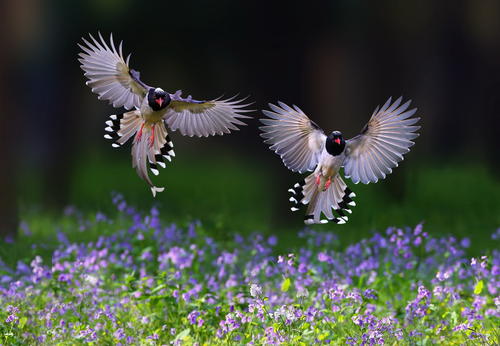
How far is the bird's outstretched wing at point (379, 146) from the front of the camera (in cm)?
495

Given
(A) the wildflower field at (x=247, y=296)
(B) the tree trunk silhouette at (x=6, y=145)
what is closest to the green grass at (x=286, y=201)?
(B) the tree trunk silhouette at (x=6, y=145)

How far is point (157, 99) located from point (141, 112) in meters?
0.22

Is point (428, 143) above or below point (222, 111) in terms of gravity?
above

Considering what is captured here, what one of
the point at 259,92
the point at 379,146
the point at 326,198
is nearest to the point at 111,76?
the point at 326,198

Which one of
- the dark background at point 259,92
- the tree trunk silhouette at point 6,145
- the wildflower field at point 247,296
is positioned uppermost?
the dark background at point 259,92

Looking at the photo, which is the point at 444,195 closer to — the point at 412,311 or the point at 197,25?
the point at 197,25

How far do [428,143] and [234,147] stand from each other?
15.1 ft

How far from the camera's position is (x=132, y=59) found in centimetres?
1669

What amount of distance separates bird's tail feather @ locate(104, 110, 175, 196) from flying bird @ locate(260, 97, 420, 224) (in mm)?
644

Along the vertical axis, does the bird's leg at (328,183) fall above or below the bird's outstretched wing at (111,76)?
below

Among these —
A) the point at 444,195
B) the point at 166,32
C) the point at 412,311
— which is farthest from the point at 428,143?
the point at 412,311

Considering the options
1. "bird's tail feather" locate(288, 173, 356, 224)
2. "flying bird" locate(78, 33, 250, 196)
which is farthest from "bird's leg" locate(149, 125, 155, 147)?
"bird's tail feather" locate(288, 173, 356, 224)

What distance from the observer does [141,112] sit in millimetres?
5090

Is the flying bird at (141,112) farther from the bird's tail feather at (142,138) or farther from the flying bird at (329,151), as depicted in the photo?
the flying bird at (329,151)
